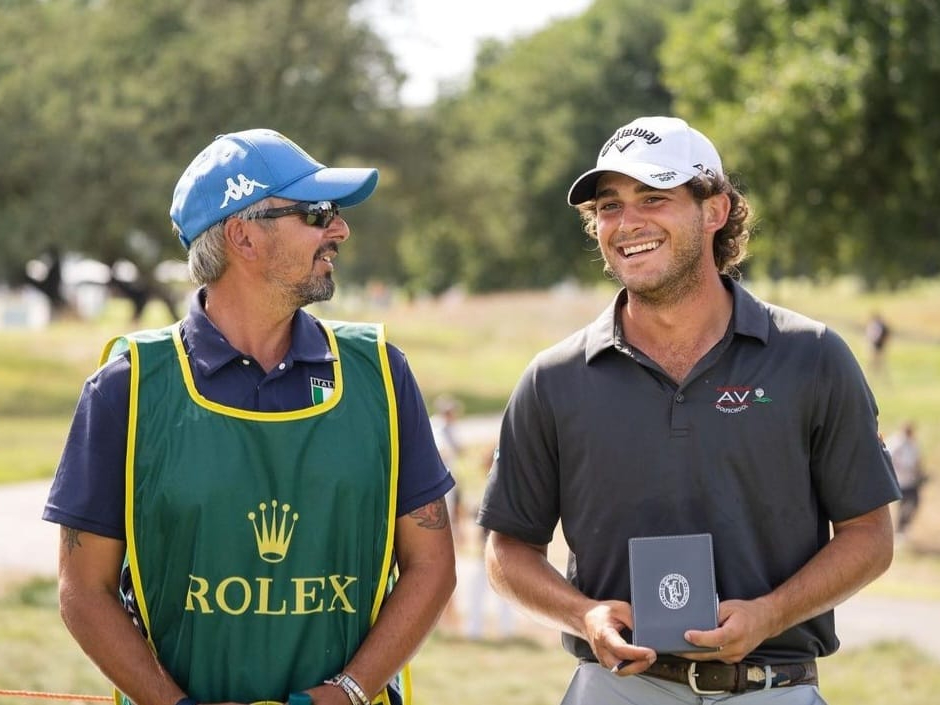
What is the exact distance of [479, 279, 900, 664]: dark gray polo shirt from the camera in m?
3.50

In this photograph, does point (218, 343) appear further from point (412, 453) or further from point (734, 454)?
point (734, 454)

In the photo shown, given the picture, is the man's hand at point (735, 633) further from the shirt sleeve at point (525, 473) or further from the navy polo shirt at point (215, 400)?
the navy polo shirt at point (215, 400)

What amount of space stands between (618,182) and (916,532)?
2007 cm

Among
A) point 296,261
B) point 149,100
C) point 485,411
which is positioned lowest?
point 485,411

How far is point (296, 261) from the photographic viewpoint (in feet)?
11.1

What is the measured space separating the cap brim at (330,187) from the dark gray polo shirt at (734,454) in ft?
2.32

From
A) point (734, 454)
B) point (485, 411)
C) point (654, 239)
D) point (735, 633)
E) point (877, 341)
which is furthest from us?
point (877, 341)

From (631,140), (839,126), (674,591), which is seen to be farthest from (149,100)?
(674,591)

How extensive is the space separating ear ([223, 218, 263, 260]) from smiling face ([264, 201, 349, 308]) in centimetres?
3

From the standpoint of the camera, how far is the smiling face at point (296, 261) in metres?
3.39

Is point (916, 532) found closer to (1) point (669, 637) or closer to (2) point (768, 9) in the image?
(2) point (768, 9)

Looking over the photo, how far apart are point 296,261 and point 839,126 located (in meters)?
18.6

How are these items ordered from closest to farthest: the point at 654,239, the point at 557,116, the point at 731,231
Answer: the point at 654,239 → the point at 731,231 → the point at 557,116

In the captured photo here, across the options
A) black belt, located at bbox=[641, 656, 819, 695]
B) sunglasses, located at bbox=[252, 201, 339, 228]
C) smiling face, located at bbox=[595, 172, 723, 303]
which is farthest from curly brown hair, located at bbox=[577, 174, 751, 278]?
black belt, located at bbox=[641, 656, 819, 695]
